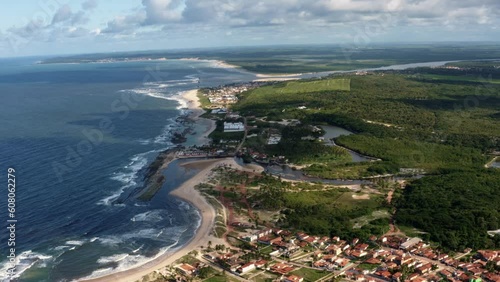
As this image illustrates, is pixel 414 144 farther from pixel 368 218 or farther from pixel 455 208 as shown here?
pixel 368 218

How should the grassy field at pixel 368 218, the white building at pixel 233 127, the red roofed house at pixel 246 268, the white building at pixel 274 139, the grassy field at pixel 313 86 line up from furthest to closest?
the grassy field at pixel 313 86, the white building at pixel 233 127, the white building at pixel 274 139, the grassy field at pixel 368 218, the red roofed house at pixel 246 268

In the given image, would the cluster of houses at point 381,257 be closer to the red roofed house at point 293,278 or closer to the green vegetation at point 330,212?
the green vegetation at point 330,212

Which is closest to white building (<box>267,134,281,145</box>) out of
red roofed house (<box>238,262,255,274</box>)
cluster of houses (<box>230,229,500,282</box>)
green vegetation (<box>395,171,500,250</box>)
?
green vegetation (<box>395,171,500,250</box>)

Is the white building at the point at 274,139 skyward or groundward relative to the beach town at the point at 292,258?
skyward

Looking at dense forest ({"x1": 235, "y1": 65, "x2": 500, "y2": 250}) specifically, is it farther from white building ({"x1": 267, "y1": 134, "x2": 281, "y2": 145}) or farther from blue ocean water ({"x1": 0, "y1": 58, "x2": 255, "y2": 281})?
blue ocean water ({"x1": 0, "y1": 58, "x2": 255, "y2": 281})

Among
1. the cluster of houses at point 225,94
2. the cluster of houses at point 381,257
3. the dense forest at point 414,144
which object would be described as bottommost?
the cluster of houses at point 381,257

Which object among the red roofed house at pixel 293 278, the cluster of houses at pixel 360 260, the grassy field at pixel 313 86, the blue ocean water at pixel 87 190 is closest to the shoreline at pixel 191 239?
the blue ocean water at pixel 87 190
